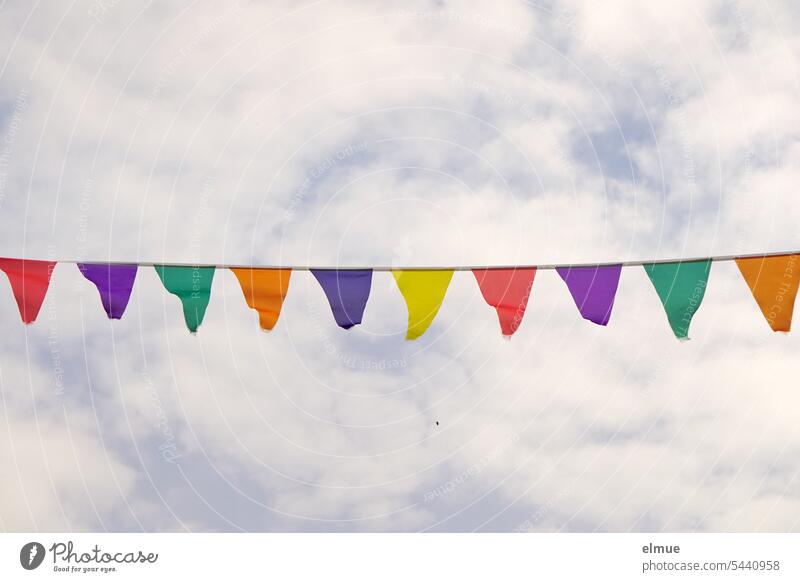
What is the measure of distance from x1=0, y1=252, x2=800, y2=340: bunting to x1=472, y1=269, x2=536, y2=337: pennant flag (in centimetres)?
2

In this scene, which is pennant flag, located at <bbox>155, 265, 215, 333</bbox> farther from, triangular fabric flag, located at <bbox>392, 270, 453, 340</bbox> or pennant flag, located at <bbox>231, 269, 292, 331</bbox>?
triangular fabric flag, located at <bbox>392, 270, 453, 340</bbox>

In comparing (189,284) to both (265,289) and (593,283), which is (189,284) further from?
(593,283)

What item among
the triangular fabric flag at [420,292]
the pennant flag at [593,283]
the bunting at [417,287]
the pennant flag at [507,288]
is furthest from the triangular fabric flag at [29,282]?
the pennant flag at [593,283]

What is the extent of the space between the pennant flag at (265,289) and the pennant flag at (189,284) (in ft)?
1.83

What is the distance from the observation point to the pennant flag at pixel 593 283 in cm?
1552

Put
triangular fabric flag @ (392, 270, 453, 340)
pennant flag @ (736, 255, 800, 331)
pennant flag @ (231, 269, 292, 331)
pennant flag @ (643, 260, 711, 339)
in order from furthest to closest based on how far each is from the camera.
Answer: pennant flag @ (231, 269, 292, 331)
triangular fabric flag @ (392, 270, 453, 340)
pennant flag @ (643, 260, 711, 339)
pennant flag @ (736, 255, 800, 331)

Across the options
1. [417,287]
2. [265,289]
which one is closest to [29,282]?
[265,289]

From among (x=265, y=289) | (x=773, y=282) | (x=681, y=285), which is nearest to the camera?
(x=773, y=282)

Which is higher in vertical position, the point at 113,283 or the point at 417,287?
the point at 113,283

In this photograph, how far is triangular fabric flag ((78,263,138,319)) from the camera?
15539mm

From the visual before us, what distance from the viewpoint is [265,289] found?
15898 mm

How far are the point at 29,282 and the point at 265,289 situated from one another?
4.13 m

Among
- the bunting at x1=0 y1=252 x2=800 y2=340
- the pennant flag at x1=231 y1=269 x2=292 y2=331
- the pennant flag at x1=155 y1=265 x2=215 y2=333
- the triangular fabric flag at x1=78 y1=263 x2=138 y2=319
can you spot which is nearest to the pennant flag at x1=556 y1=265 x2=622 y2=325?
the bunting at x1=0 y1=252 x2=800 y2=340
